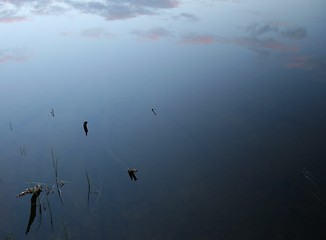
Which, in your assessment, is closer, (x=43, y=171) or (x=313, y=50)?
(x=43, y=171)

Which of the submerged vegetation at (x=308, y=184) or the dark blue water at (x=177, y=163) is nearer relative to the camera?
the dark blue water at (x=177, y=163)

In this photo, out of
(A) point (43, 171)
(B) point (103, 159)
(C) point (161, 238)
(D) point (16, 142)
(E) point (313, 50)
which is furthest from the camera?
(E) point (313, 50)

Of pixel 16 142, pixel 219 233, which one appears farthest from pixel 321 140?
pixel 16 142

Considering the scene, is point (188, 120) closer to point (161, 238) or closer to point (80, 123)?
point (80, 123)

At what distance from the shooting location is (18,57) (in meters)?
12.1

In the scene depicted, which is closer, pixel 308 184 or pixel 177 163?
pixel 308 184

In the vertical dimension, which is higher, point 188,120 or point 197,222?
point 188,120

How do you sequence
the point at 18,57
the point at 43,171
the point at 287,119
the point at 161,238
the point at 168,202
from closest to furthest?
the point at 161,238, the point at 168,202, the point at 43,171, the point at 287,119, the point at 18,57

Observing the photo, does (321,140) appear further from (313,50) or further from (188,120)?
(313,50)

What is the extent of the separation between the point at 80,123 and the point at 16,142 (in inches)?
57.1

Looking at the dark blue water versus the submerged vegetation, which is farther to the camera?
the submerged vegetation

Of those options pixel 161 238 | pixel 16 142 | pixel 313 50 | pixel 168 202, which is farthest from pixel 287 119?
pixel 16 142

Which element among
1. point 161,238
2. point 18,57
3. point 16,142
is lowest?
point 161,238

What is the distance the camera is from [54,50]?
12.8 m
